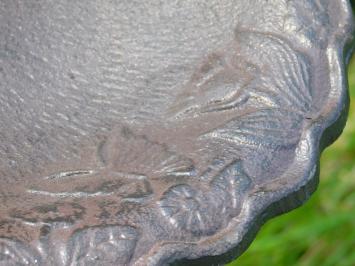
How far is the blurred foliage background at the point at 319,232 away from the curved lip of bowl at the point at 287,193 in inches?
26.9

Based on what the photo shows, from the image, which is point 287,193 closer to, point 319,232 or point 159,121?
point 159,121

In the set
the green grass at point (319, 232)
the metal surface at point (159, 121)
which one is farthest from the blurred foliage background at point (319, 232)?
the metal surface at point (159, 121)

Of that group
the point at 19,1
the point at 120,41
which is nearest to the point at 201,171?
the point at 120,41

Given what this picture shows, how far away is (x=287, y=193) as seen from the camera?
2.55 feet

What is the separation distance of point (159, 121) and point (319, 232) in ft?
2.37

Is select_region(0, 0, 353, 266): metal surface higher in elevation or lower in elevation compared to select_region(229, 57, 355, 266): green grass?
higher

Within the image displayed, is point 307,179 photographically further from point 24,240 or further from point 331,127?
point 24,240

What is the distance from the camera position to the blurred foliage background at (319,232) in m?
1.56

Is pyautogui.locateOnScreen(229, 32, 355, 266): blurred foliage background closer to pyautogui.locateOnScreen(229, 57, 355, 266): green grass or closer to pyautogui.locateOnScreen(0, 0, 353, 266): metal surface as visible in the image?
pyautogui.locateOnScreen(229, 57, 355, 266): green grass

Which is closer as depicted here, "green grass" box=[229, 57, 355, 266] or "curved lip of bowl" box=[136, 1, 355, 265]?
"curved lip of bowl" box=[136, 1, 355, 265]

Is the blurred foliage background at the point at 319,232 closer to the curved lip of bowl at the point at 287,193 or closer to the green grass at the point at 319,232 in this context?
the green grass at the point at 319,232

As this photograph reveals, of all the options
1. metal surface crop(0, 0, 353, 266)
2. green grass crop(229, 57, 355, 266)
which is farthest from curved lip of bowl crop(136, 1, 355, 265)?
green grass crop(229, 57, 355, 266)

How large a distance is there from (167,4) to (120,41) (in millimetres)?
71

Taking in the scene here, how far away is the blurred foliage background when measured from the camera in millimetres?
1560
